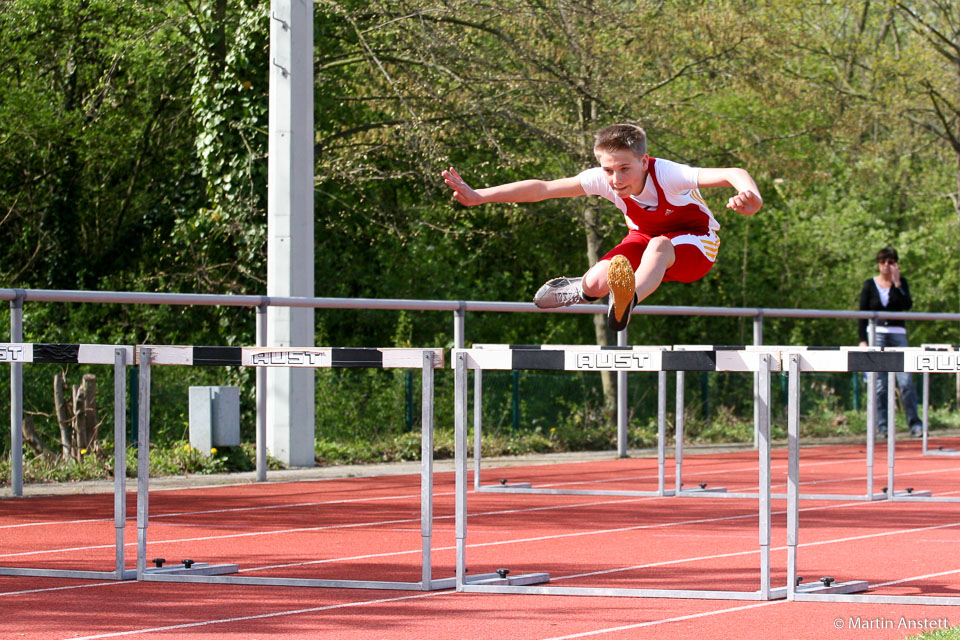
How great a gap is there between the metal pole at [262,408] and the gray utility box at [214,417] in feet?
0.77

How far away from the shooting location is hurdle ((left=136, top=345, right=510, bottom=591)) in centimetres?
604

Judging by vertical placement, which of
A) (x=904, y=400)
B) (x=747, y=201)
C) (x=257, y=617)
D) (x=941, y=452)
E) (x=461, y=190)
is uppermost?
(x=461, y=190)

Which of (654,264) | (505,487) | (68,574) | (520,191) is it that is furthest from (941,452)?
(68,574)

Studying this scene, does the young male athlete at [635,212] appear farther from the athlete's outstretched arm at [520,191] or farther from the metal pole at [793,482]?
the metal pole at [793,482]

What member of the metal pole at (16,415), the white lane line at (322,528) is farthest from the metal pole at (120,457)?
the metal pole at (16,415)

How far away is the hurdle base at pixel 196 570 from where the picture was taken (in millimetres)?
6367

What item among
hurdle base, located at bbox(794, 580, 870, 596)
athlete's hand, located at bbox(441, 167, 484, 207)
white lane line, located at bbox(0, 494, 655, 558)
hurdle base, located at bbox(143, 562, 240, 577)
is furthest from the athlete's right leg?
white lane line, located at bbox(0, 494, 655, 558)

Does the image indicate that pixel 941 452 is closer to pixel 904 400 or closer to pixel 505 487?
pixel 904 400

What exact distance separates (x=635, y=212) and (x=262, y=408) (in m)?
5.46

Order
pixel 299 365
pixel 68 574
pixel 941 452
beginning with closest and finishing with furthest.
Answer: pixel 299 365
pixel 68 574
pixel 941 452

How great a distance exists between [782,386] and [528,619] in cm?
1320

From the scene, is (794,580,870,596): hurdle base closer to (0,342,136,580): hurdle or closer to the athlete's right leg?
the athlete's right leg

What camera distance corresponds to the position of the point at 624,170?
21.7 ft

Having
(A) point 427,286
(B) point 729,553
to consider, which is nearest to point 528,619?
(B) point 729,553
